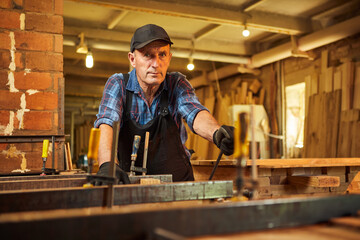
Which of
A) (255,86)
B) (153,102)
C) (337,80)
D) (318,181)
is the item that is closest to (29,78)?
(153,102)

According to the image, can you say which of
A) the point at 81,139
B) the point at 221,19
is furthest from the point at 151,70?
the point at 81,139

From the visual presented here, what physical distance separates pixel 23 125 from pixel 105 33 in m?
4.91

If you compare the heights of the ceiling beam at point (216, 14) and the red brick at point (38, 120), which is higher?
the ceiling beam at point (216, 14)

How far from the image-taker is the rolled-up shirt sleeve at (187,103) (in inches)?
114

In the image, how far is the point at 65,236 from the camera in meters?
0.84

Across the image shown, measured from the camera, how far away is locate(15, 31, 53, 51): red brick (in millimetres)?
3512

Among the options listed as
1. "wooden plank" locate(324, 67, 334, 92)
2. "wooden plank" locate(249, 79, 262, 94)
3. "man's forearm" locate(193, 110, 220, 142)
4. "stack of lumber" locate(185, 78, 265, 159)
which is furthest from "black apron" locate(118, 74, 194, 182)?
"wooden plank" locate(249, 79, 262, 94)

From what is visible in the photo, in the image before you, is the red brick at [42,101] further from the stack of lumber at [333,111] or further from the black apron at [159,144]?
the stack of lumber at [333,111]

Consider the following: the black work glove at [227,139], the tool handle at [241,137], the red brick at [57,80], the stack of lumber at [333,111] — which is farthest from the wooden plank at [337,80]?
the tool handle at [241,137]

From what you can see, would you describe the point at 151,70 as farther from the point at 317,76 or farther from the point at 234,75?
the point at 234,75

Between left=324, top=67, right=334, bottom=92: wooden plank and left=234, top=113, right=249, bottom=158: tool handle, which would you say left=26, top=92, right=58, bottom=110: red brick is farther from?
left=324, top=67, right=334, bottom=92: wooden plank

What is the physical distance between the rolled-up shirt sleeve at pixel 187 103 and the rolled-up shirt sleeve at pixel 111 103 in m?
0.44

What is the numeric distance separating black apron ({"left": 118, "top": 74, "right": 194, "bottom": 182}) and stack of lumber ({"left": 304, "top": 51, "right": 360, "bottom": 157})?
14.0ft

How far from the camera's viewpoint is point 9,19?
3.50m
